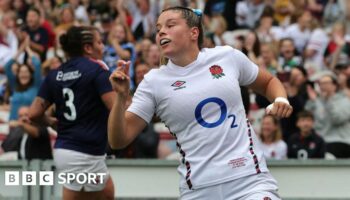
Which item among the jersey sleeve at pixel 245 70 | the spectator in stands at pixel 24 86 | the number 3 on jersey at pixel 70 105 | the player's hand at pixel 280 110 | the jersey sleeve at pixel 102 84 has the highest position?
the jersey sleeve at pixel 245 70

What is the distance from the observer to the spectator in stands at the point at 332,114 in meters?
13.4

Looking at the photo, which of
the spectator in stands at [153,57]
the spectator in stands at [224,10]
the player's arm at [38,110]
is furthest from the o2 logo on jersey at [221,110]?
the spectator in stands at [224,10]

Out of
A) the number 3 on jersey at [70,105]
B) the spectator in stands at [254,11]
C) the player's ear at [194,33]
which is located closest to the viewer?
the player's ear at [194,33]

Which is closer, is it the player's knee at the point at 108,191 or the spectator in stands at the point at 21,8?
the player's knee at the point at 108,191

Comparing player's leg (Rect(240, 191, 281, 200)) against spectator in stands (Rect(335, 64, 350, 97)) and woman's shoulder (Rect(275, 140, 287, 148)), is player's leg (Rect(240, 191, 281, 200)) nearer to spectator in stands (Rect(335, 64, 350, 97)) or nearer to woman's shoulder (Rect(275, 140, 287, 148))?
woman's shoulder (Rect(275, 140, 287, 148))

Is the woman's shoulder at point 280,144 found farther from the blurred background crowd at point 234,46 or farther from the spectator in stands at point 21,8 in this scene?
the spectator in stands at point 21,8

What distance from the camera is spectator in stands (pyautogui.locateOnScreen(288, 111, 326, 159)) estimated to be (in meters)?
12.4

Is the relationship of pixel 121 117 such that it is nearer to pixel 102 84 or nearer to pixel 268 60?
pixel 102 84

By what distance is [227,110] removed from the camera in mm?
6707

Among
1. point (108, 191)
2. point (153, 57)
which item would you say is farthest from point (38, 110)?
point (153, 57)

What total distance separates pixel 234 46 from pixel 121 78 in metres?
9.96

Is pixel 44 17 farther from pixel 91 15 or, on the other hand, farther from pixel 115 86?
pixel 115 86

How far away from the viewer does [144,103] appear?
22.3ft

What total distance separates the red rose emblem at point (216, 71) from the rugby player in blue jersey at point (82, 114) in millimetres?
2221
